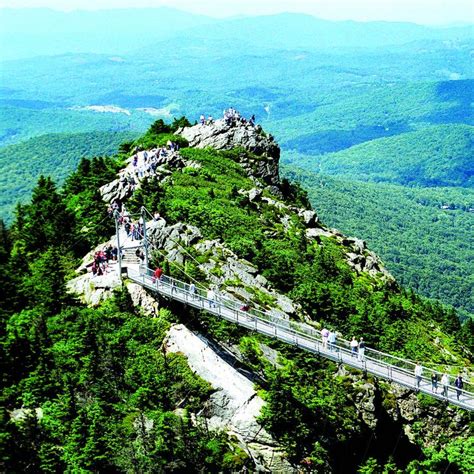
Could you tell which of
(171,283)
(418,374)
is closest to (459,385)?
(418,374)

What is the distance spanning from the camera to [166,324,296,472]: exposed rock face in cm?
3006

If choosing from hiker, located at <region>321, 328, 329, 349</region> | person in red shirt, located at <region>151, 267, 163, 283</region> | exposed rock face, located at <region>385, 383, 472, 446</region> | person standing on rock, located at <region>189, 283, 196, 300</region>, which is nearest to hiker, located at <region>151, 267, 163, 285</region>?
person in red shirt, located at <region>151, 267, 163, 283</region>

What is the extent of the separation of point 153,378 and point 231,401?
131 inches

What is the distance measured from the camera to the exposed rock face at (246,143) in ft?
230

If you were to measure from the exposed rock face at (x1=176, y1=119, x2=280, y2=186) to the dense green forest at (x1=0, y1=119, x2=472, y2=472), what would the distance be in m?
21.4

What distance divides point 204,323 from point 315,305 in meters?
11.0

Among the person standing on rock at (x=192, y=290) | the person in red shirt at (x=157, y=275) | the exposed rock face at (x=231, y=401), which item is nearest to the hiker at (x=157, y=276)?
the person in red shirt at (x=157, y=275)

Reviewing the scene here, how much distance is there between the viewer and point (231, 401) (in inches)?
1241

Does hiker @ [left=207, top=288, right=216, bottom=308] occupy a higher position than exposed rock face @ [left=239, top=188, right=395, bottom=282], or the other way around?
hiker @ [left=207, top=288, right=216, bottom=308]

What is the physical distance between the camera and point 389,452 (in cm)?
3503

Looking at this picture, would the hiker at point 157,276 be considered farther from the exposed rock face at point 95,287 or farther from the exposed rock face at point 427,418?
the exposed rock face at point 427,418

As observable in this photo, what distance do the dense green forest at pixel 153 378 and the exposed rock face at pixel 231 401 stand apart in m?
0.50

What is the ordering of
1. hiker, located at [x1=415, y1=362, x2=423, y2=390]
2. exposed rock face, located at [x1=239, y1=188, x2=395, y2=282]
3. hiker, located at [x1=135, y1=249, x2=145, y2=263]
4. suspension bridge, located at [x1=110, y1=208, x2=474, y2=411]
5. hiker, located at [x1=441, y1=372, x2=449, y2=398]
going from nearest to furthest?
hiker, located at [x1=441, y1=372, x2=449, y2=398]
hiker, located at [x1=415, y1=362, x2=423, y2=390]
suspension bridge, located at [x1=110, y1=208, x2=474, y2=411]
hiker, located at [x1=135, y1=249, x2=145, y2=263]
exposed rock face, located at [x1=239, y1=188, x2=395, y2=282]

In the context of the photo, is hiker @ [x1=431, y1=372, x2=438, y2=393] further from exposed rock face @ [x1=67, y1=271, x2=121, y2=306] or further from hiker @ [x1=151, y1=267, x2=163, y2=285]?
exposed rock face @ [x1=67, y1=271, x2=121, y2=306]
